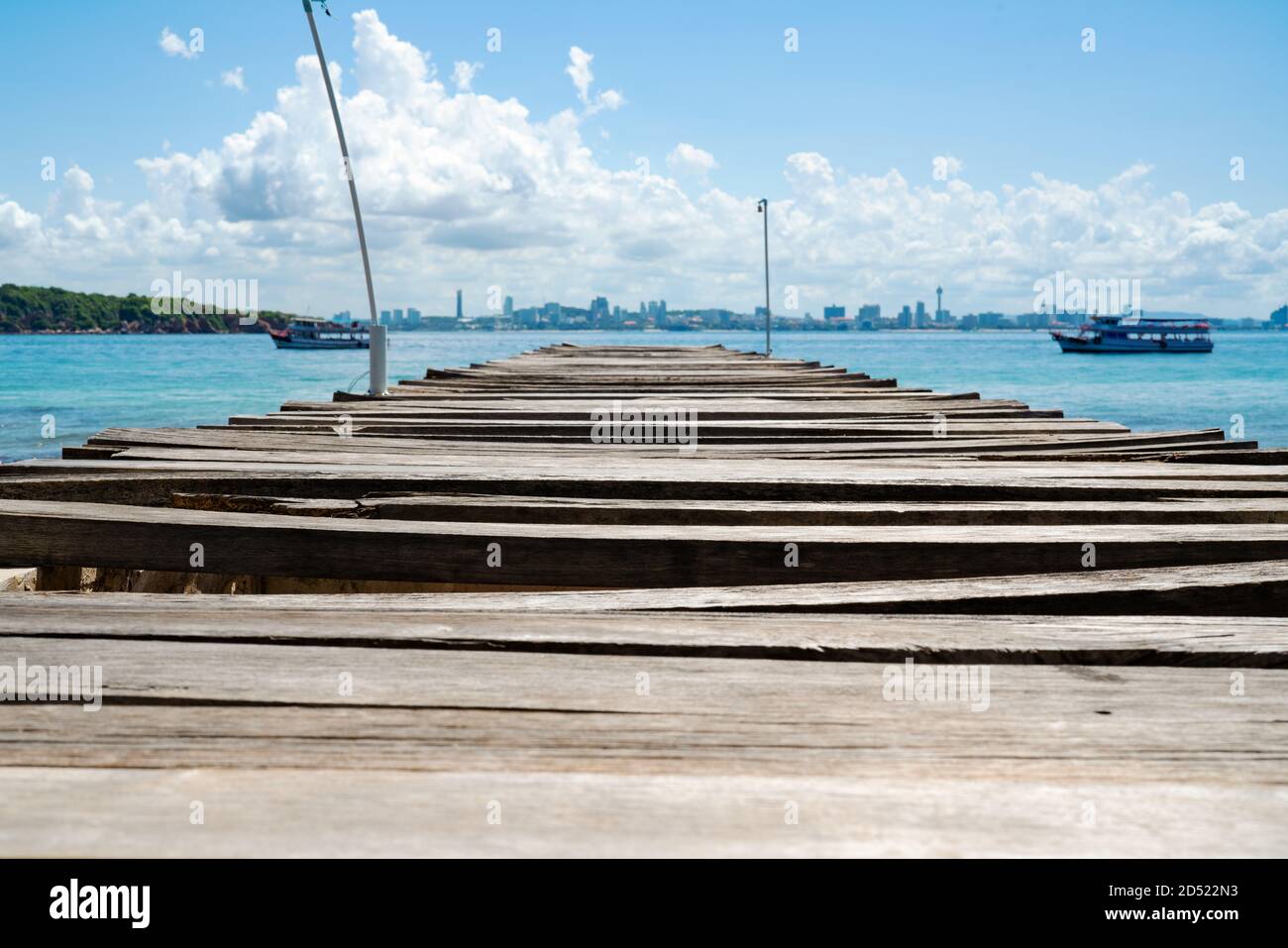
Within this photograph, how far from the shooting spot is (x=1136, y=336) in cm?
9206

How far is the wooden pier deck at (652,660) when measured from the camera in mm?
1246

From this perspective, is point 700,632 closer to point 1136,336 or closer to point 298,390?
point 298,390

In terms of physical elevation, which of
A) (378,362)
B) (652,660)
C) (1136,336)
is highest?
(1136,336)

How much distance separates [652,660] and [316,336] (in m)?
108

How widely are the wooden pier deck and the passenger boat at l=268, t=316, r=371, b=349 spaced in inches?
4015

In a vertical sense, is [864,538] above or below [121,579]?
above

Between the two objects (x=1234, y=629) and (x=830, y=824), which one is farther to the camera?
(x=1234, y=629)

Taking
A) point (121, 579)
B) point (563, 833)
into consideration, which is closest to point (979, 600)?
point (563, 833)

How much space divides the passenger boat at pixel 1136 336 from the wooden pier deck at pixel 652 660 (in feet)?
312

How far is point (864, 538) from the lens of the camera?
8.34 feet

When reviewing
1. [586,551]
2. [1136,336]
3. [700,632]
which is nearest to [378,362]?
[586,551]

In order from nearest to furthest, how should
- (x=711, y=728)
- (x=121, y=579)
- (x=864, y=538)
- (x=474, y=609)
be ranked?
(x=711, y=728)
(x=474, y=609)
(x=864, y=538)
(x=121, y=579)

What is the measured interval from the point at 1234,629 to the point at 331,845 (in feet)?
5.40
